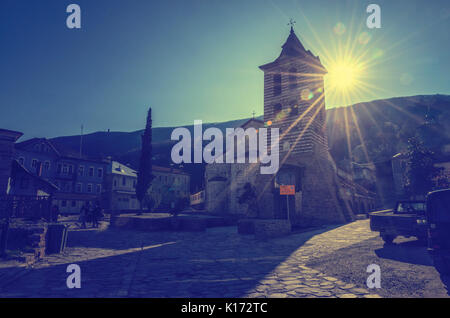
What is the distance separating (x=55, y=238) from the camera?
876 centimetres

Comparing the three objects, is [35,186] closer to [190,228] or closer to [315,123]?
[190,228]

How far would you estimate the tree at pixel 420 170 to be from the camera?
28656 millimetres

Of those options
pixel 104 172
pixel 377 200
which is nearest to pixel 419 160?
pixel 377 200

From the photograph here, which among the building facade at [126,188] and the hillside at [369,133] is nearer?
the building facade at [126,188]

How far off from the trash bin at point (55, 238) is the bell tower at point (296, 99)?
52.3ft

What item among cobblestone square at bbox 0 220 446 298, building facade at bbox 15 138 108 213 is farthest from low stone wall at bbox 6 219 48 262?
building facade at bbox 15 138 108 213

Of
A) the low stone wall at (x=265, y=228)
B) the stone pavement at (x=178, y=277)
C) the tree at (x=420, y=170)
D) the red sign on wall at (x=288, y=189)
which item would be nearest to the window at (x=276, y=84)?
the red sign on wall at (x=288, y=189)

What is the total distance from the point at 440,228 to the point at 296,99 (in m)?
16.9

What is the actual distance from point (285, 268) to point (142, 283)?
3578 mm

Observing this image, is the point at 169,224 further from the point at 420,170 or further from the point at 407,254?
the point at 420,170

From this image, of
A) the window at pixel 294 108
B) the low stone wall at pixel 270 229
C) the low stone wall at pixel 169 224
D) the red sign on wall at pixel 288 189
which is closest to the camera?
the low stone wall at pixel 270 229

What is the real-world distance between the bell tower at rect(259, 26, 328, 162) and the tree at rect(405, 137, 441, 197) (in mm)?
14511

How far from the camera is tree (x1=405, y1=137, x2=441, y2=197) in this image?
28.7 meters

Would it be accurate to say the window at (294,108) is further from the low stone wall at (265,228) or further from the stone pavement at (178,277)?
the stone pavement at (178,277)
